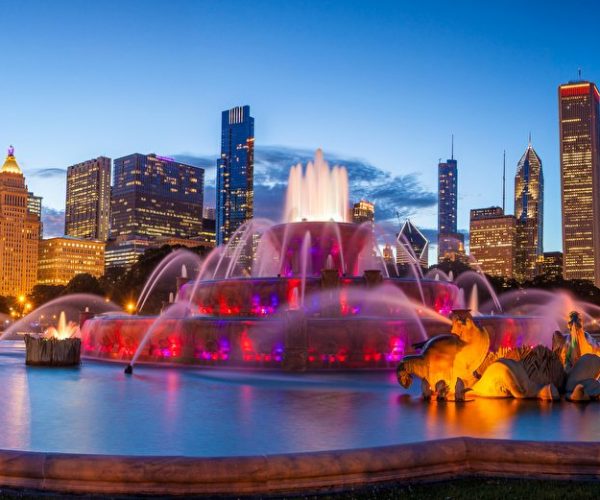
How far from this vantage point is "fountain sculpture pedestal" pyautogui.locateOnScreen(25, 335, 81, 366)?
74.2ft

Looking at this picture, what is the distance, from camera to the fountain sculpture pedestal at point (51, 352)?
22.6 meters

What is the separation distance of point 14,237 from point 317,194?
6912 inches

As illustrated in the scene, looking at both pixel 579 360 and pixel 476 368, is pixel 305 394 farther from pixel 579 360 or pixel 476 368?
pixel 579 360

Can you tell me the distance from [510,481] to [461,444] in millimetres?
638

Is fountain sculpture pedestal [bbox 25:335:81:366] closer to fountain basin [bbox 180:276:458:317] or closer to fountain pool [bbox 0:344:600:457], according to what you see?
fountain pool [bbox 0:344:600:457]

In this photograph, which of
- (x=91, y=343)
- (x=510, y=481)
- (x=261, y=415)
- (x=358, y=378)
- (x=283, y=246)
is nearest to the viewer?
(x=510, y=481)

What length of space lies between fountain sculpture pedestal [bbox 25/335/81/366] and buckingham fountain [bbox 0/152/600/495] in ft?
0.71

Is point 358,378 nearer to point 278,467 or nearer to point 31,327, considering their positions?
point 278,467

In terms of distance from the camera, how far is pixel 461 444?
25.9 ft

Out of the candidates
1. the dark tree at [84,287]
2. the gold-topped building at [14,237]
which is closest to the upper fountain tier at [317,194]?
the dark tree at [84,287]

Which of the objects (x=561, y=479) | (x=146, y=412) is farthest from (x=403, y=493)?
(x=146, y=412)

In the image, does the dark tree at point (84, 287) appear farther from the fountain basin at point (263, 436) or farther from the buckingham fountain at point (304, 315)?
the fountain basin at point (263, 436)

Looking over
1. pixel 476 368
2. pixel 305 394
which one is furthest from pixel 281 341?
pixel 476 368

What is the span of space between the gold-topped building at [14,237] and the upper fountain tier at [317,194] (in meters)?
168
